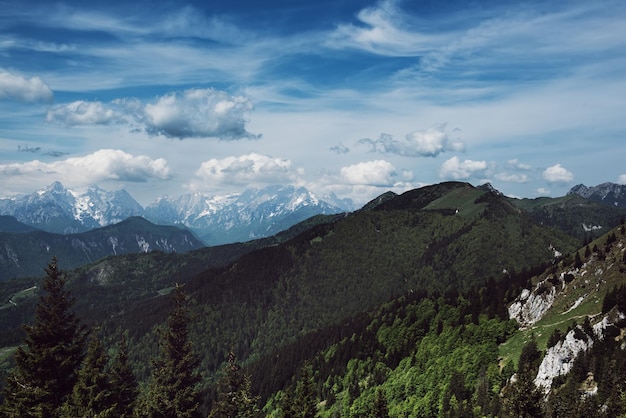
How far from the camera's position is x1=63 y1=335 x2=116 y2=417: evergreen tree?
34062 millimetres

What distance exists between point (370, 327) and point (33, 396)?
458 feet

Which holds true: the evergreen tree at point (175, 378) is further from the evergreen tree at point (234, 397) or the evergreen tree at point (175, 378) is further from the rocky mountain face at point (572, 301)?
the rocky mountain face at point (572, 301)

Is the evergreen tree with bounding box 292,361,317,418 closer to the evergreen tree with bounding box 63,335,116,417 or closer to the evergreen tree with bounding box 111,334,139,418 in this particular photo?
the evergreen tree with bounding box 111,334,139,418

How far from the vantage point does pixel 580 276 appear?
96.5 metres

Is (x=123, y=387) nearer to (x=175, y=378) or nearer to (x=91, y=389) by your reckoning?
(x=175, y=378)

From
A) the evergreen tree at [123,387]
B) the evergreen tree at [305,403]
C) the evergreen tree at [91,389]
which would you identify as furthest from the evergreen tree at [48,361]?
the evergreen tree at [305,403]

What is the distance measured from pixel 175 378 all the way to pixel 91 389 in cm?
897

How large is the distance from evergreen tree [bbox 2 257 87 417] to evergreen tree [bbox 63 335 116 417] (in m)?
1.67

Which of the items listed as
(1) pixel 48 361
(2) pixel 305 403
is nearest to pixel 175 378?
(1) pixel 48 361

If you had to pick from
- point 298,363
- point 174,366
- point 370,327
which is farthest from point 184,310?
point 298,363

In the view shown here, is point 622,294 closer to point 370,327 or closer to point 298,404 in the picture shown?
point 298,404

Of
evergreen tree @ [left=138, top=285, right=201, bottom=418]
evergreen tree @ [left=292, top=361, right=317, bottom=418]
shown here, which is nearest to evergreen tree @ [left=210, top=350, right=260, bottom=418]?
evergreen tree @ [left=292, top=361, right=317, bottom=418]

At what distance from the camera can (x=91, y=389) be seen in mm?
34562

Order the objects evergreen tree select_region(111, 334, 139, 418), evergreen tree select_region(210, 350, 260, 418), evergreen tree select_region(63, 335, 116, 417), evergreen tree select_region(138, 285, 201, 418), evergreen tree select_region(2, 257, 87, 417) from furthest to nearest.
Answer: evergreen tree select_region(210, 350, 260, 418) → evergreen tree select_region(138, 285, 201, 418) → evergreen tree select_region(111, 334, 139, 418) → evergreen tree select_region(2, 257, 87, 417) → evergreen tree select_region(63, 335, 116, 417)
